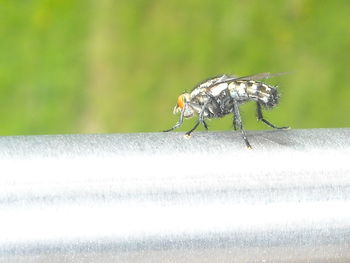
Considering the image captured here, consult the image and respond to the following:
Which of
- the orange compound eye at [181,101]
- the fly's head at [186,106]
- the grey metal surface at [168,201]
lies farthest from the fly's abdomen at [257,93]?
the grey metal surface at [168,201]

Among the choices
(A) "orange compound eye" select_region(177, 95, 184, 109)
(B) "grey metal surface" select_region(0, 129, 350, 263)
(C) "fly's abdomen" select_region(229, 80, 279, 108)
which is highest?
(C) "fly's abdomen" select_region(229, 80, 279, 108)

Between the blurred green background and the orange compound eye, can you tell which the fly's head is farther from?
the blurred green background

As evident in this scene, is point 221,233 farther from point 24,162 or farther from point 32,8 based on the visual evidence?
point 32,8

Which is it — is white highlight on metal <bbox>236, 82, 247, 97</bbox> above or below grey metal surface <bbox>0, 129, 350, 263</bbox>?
above

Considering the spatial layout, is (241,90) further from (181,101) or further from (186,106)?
(181,101)

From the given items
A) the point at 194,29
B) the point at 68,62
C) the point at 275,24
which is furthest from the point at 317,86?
the point at 68,62

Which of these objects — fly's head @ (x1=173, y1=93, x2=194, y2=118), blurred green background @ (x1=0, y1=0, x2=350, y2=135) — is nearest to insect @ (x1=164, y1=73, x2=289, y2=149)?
fly's head @ (x1=173, y1=93, x2=194, y2=118)
